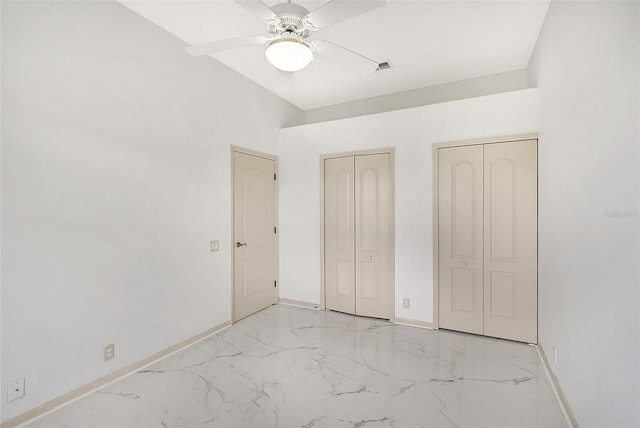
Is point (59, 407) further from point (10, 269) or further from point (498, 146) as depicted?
point (498, 146)

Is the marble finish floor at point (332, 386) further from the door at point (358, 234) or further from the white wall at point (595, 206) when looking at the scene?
the door at point (358, 234)

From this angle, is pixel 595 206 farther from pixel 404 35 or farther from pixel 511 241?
pixel 404 35

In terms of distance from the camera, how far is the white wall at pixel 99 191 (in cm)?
173

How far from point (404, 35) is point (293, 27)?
1.36m

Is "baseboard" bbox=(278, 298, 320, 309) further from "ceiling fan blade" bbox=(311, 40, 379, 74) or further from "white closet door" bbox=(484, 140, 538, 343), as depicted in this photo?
"ceiling fan blade" bbox=(311, 40, 379, 74)

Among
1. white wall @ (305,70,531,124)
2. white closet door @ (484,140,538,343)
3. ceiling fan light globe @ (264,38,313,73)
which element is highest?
white wall @ (305,70,531,124)

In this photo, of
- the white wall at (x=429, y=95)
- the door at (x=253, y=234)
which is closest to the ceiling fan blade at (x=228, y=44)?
the door at (x=253, y=234)

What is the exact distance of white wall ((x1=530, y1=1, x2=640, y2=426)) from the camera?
112cm

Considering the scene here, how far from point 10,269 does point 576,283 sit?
3.24 meters

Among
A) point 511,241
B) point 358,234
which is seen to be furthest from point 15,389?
point 511,241

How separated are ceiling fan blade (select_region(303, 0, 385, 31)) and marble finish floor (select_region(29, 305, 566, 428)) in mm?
2309

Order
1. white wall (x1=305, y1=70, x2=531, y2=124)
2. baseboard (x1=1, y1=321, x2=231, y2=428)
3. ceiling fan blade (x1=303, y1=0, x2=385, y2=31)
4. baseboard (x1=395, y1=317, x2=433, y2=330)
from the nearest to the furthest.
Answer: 1. ceiling fan blade (x1=303, y1=0, x2=385, y2=31)
2. baseboard (x1=1, y1=321, x2=231, y2=428)
3. baseboard (x1=395, y1=317, x2=433, y2=330)
4. white wall (x1=305, y1=70, x2=531, y2=124)

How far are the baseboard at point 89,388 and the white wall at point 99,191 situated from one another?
0.12 ft

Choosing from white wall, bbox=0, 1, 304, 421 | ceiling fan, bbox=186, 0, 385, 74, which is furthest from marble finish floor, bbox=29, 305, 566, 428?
ceiling fan, bbox=186, 0, 385, 74
